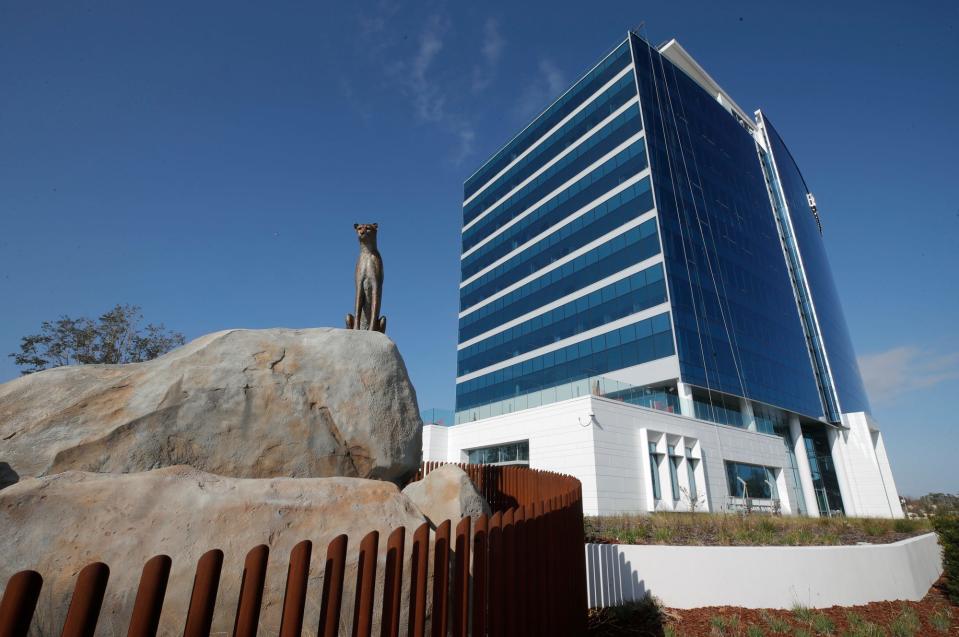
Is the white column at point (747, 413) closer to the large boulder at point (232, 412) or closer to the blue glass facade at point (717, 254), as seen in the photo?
the blue glass facade at point (717, 254)

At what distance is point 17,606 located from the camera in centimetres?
139

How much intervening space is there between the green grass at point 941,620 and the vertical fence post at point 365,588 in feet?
34.0

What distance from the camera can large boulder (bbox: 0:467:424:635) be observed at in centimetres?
273

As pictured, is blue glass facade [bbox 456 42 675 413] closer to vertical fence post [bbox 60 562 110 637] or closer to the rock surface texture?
the rock surface texture

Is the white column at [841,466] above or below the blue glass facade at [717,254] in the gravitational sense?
below

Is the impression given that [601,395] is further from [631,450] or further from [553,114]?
[553,114]

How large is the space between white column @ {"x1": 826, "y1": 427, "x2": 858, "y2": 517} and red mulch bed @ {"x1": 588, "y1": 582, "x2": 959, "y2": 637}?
3820 centimetres

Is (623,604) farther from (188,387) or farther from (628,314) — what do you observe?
(628,314)

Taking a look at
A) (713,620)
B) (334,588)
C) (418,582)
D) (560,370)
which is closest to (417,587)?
(418,582)

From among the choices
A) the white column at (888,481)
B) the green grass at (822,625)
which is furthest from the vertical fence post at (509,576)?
the white column at (888,481)

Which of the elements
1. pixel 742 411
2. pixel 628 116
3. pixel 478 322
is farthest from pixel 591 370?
pixel 628 116

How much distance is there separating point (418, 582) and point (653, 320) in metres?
30.5

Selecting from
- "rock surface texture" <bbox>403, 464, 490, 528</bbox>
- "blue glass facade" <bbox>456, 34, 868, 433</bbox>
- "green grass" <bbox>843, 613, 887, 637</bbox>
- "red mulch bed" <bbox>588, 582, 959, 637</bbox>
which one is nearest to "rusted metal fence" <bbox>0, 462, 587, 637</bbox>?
"rock surface texture" <bbox>403, 464, 490, 528</bbox>

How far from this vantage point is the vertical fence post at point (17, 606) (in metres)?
1.37
